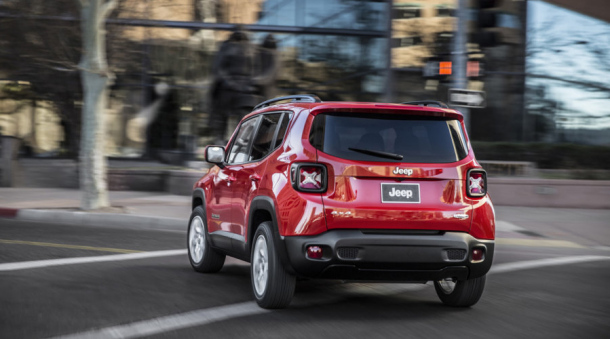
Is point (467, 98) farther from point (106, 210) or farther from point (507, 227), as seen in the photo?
point (106, 210)

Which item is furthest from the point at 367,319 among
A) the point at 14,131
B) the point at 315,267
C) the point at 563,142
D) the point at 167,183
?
the point at 14,131

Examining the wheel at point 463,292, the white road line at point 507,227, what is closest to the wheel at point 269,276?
the wheel at point 463,292

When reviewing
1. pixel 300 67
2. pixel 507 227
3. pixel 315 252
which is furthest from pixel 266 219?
pixel 300 67

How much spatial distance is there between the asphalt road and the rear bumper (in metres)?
0.37

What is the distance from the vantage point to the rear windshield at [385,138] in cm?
573

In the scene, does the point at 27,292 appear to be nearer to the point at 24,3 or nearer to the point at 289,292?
the point at 289,292

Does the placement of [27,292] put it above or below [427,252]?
below

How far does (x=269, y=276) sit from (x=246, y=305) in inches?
19.7

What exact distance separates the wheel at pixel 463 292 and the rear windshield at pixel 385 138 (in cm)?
106

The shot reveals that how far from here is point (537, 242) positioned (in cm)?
1201

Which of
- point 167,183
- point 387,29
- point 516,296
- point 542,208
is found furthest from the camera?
point 387,29

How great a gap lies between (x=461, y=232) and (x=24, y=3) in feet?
58.2

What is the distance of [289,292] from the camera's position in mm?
5902

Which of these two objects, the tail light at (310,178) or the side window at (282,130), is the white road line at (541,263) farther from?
the tail light at (310,178)
